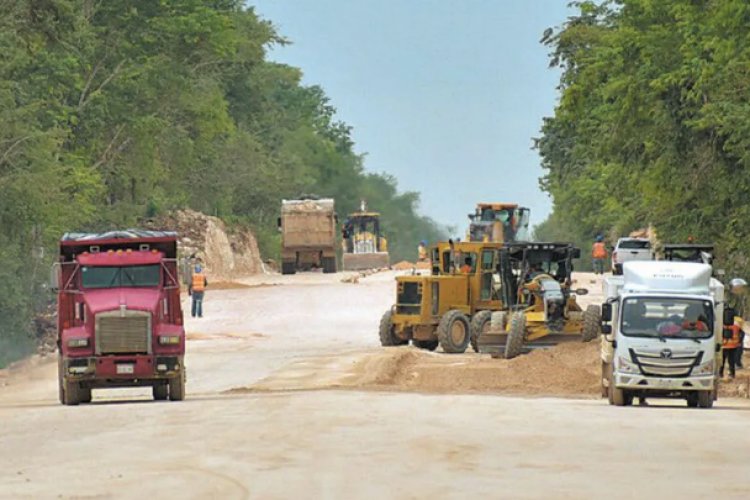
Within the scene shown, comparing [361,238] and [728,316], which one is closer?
[728,316]

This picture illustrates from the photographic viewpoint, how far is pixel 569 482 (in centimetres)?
1636

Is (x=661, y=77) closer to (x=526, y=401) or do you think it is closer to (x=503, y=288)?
(x=503, y=288)

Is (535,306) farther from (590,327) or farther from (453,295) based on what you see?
(453,295)

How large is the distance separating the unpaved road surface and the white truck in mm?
587

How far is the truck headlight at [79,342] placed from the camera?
2967 centimetres

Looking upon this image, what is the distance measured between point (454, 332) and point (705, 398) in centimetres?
1569

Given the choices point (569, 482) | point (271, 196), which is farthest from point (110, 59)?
point (569, 482)

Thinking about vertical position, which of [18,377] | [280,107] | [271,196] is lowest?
[18,377]

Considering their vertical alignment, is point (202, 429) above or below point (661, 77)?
below

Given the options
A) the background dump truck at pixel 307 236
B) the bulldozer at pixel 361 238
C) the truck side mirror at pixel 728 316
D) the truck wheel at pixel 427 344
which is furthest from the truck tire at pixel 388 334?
the bulldozer at pixel 361 238

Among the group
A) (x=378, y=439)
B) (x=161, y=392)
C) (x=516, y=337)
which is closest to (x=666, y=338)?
(x=161, y=392)

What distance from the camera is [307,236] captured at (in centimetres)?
9431

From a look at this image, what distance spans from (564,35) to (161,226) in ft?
74.7

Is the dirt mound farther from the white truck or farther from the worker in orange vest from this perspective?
the white truck
